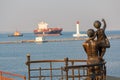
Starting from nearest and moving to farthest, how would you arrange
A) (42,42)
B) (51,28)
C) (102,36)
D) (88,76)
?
(88,76), (102,36), (42,42), (51,28)

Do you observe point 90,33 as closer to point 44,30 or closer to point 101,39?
point 101,39

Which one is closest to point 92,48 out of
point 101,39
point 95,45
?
point 95,45

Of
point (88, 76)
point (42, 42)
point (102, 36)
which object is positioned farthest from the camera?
point (42, 42)

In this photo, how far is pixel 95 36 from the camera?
9.60 meters

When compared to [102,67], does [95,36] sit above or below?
above

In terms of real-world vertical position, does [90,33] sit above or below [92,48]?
above

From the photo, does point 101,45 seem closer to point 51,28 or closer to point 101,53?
point 101,53

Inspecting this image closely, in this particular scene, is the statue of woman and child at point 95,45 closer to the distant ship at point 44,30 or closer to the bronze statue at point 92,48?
the bronze statue at point 92,48

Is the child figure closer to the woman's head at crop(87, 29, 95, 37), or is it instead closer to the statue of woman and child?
the statue of woman and child

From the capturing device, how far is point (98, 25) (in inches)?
378

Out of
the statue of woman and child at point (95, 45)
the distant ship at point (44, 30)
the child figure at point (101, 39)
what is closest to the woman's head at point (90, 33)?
the statue of woman and child at point (95, 45)

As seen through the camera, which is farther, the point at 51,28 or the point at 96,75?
the point at 51,28

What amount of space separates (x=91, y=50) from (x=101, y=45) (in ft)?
0.82

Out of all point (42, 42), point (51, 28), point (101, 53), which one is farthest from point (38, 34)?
point (101, 53)
